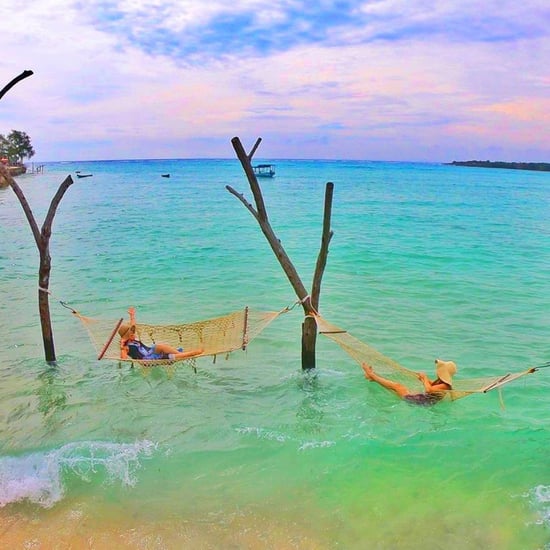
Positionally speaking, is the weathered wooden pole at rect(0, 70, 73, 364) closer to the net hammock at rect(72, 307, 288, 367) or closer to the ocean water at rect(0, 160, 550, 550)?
the net hammock at rect(72, 307, 288, 367)

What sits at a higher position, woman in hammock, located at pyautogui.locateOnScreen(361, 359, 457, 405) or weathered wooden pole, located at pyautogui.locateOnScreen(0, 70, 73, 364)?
weathered wooden pole, located at pyautogui.locateOnScreen(0, 70, 73, 364)

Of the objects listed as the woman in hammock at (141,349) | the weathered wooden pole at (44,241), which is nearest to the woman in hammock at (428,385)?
the woman in hammock at (141,349)

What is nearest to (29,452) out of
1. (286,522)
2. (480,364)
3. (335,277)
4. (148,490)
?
(148,490)

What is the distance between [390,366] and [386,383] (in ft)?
1.56

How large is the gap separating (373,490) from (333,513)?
0.43 meters

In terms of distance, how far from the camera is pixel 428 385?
525cm

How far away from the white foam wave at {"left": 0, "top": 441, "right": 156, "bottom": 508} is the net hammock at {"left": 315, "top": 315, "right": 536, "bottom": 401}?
1.94 metres

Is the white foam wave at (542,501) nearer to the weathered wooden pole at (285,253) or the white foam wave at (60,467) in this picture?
the weathered wooden pole at (285,253)

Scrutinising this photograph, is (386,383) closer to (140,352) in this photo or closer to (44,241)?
(140,352)

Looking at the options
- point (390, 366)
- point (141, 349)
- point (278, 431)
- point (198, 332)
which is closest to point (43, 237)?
point (141, 349)

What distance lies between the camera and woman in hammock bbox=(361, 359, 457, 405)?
512cm

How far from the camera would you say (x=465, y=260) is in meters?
13.4

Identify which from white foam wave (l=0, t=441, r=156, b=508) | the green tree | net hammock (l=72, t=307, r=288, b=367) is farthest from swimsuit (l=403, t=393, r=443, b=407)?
the green tree

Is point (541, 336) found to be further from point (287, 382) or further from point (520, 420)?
point (287, 382)
